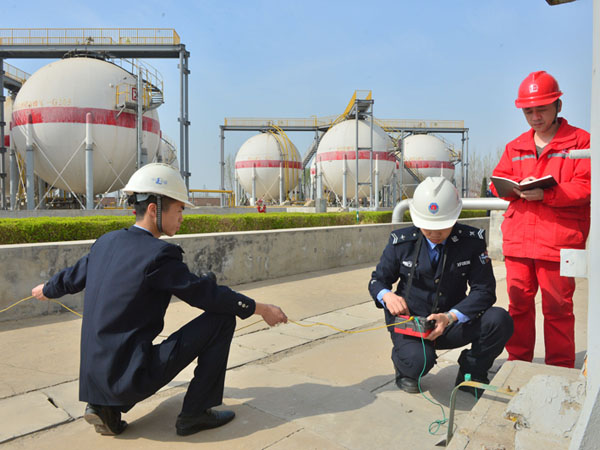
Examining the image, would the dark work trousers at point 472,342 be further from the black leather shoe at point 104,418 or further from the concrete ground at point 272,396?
the black leather shoe at point 104,418

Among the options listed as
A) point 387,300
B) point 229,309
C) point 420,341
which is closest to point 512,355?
point 420,341

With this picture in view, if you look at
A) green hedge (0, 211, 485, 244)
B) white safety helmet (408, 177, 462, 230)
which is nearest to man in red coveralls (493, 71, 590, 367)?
white safety helmet (408, 177, 462, 230)

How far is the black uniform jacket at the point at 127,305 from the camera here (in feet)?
6.92

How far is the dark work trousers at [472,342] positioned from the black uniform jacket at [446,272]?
0.30 ft

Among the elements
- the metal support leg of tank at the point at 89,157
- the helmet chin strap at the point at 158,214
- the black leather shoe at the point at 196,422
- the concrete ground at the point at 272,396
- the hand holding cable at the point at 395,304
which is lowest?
the concrete ground at the point at 272,396

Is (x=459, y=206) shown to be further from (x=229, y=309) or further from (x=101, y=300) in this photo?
(x=101, y=300)

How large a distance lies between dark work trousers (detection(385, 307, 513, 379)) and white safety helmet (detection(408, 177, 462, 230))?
0.65 meters

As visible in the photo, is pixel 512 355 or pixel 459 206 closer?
pixel 459 206

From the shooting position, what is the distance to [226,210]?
2169 cm

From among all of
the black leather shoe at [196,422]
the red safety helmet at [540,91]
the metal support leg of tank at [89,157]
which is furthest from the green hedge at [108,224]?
the metal support leg of tank at [89,157]

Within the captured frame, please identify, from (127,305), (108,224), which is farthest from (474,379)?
(108,224)

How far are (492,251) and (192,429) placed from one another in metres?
8.22

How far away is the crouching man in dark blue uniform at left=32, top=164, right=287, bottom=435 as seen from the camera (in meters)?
2.12

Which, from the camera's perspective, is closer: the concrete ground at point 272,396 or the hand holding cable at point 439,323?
the concrete ground at point 272,396
